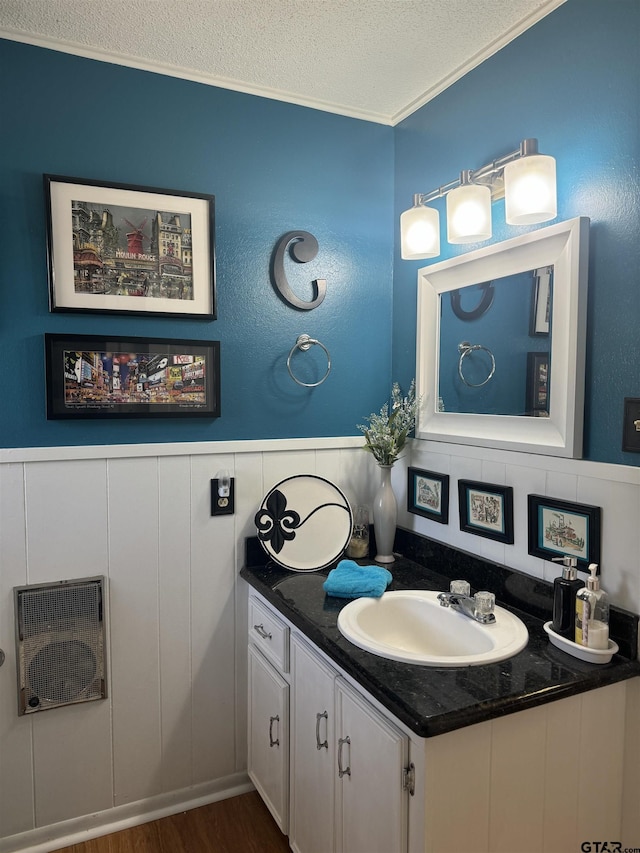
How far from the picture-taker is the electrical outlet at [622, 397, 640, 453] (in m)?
1.42

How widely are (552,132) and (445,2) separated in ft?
1.53

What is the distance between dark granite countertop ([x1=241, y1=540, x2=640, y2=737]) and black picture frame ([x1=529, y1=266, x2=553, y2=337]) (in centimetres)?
71

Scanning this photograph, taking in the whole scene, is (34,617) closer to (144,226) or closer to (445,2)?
(144,226)

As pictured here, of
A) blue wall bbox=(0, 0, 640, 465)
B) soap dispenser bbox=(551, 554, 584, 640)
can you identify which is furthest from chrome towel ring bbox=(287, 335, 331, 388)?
soap dispenser bbox=(551, 554, 584, 640)

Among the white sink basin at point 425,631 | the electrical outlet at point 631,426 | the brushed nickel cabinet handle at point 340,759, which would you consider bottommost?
the brushed nickel cabinet handle at point 340,759

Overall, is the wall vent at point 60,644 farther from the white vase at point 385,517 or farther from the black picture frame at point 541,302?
the black picture frame at point 541,302

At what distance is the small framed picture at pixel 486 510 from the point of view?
1.79 m

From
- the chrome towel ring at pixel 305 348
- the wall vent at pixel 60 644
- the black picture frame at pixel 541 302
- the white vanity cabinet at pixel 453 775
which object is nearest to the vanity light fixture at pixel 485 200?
the black picture frame at pixel 541 302

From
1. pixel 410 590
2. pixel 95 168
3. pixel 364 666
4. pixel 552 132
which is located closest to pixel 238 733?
pixel 410 590

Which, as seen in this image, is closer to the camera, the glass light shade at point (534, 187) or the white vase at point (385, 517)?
the glass light shade at point (534, 187)

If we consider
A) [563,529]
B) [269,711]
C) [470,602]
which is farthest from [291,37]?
[269,711]

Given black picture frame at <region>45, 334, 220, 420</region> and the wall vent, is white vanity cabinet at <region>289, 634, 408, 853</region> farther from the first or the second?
black picture frame at <region>45, 334, 220, 420</region>

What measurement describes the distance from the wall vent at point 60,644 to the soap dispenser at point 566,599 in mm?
1400

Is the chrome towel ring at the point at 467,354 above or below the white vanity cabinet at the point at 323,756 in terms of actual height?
above
